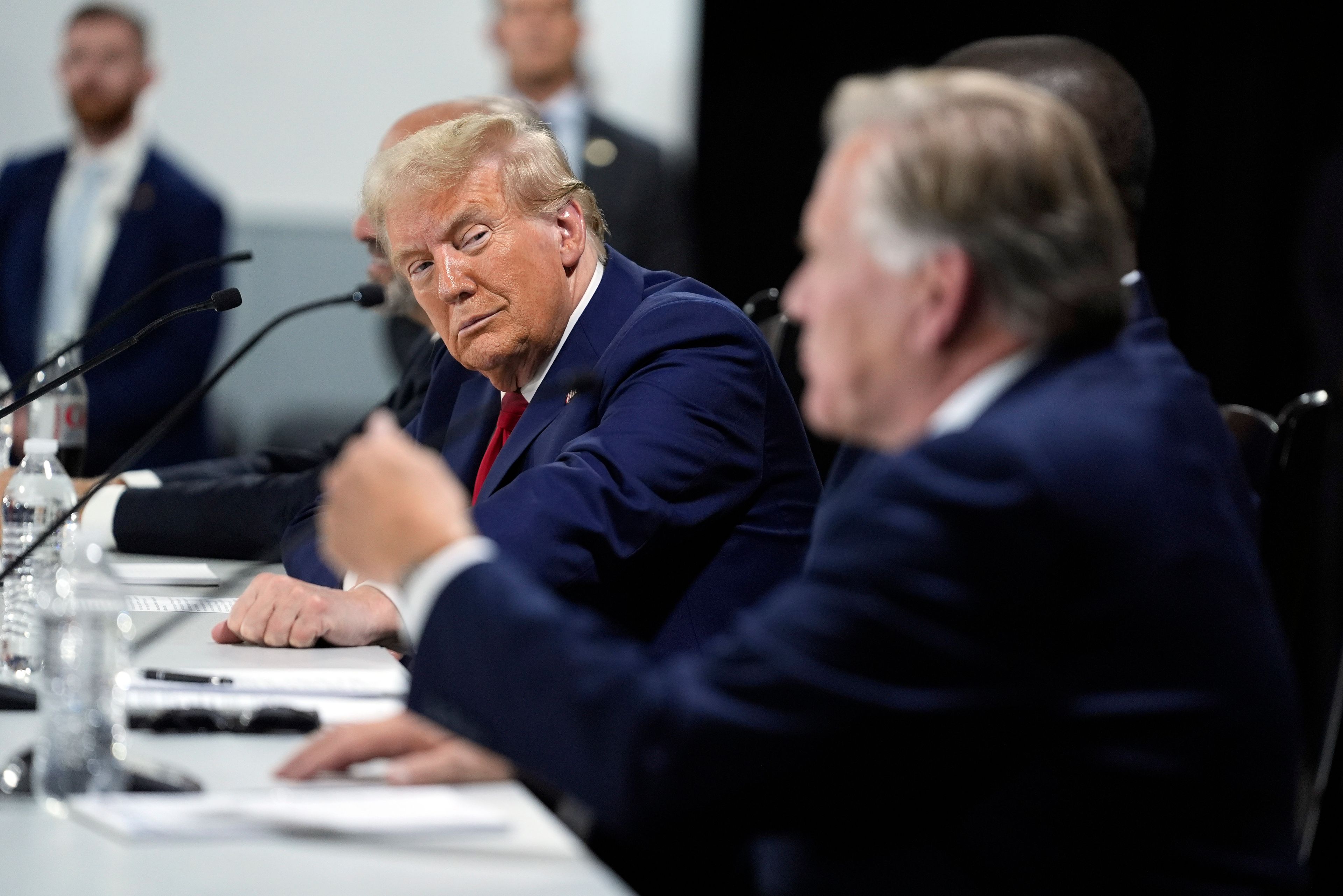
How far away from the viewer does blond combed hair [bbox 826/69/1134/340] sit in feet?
3.49

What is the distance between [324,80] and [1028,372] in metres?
4.55

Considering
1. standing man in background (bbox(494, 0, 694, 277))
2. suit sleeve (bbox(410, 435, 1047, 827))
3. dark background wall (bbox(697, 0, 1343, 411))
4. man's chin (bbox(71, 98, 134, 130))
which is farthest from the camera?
dark background wall (bbox(697, 0, 1343, 411))

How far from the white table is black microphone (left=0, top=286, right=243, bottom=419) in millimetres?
721

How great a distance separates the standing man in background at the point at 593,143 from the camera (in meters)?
4.25

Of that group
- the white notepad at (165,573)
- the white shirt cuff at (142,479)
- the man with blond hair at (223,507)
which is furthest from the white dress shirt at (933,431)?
the white shirt cuff at (142,479)

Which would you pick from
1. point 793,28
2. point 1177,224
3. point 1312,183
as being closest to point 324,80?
point 793,28

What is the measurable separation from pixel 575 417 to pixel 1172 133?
387 centimetres

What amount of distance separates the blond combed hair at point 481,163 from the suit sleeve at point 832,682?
1216mm

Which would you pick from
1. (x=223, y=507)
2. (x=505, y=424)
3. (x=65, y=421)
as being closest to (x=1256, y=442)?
(x=505, y=424)

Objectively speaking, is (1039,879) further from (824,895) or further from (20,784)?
(20,784)

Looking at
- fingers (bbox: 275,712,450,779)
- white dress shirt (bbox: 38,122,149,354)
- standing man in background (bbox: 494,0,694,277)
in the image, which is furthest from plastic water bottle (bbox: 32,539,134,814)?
white dress shirt (bbox: 38,122,149,354)

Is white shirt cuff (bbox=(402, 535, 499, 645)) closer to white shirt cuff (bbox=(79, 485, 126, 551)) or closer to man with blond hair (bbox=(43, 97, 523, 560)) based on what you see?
man with blond hair (bbox=(43, 97, 523, 560))

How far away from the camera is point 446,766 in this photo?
128 cm

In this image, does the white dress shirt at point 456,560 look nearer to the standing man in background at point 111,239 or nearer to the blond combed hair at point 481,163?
the blond combed hair at point 481,163
